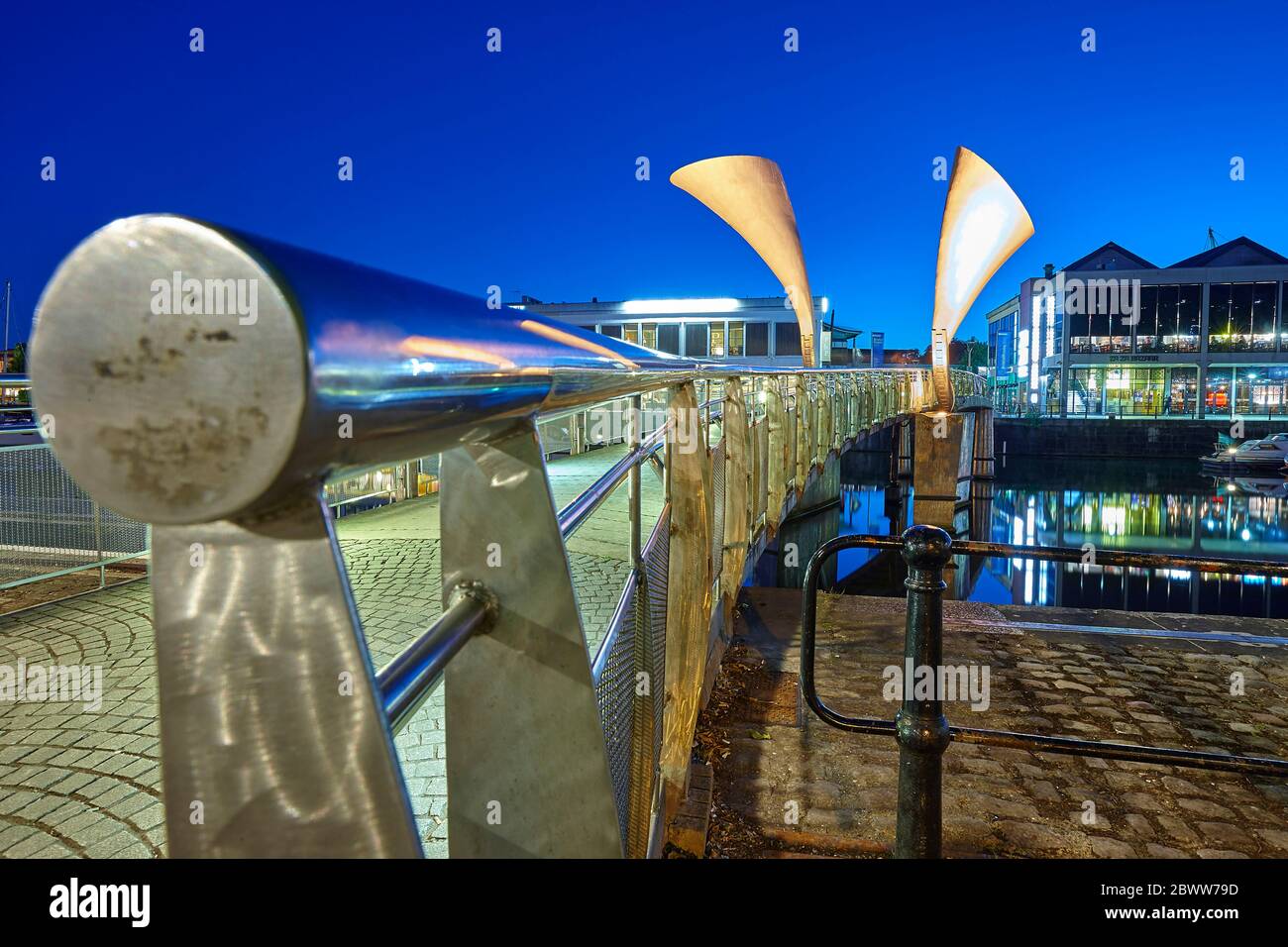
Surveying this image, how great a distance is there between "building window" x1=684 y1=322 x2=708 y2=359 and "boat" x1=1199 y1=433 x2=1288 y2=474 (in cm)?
2329

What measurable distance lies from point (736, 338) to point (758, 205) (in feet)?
67.6

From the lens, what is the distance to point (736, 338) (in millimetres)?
41594

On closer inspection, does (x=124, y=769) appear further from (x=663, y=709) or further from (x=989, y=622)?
(x=989, y=622)

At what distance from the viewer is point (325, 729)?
592 mm

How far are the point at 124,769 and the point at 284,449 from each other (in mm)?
3293

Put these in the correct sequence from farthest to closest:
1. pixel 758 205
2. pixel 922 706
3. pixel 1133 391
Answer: pixel 1133 391, pixel 758 205, pixel 922 706

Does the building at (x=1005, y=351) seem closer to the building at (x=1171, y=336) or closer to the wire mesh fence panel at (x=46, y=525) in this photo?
the building at (x=1171, y=336)

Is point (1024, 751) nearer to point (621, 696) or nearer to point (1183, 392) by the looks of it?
point (621, 696)

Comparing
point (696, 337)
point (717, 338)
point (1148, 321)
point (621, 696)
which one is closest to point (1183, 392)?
point (1148, 321)

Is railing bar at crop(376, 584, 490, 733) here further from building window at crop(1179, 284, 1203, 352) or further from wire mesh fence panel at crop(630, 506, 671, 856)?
building window at crop(1179, 284, 1203, 352)

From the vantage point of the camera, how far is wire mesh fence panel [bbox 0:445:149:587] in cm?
630

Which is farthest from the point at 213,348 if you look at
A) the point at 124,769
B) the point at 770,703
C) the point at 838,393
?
the point at 838,393

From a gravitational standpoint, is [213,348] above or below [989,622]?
above

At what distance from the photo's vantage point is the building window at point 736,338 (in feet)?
136
